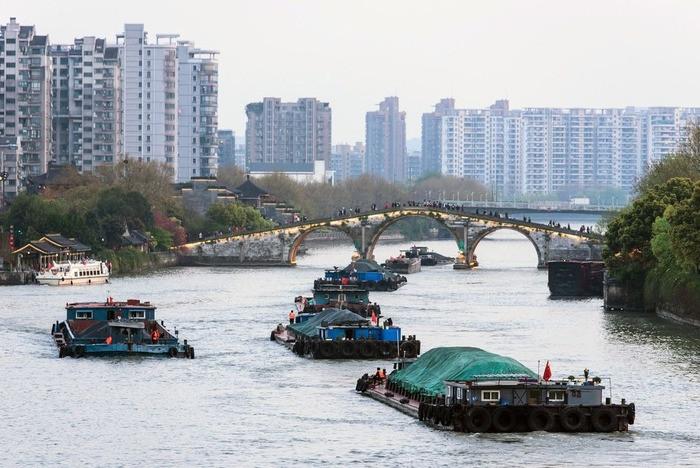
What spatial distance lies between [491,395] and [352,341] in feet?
65.7

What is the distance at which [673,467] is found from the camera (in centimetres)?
4962

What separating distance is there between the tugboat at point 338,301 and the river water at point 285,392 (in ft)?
4.54

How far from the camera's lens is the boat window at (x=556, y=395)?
5309cm

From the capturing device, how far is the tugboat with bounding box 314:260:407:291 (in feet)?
372

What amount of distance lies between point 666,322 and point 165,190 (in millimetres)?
78716

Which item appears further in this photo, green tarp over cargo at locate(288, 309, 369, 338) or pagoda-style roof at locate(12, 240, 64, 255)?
pagoda-style roof at locate(12, 240, 64, 255)

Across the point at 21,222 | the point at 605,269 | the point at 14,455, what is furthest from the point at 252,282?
the point at 14,455

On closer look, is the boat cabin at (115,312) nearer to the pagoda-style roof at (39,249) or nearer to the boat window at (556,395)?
the boat window at (556,395)

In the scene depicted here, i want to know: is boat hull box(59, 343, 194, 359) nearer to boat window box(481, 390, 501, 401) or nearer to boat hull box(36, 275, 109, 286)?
boat window box(481, 390, 501, 401)

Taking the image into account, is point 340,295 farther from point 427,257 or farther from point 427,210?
point 427,257

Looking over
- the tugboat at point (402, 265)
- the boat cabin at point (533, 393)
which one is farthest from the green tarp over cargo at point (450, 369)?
the tugboat at point (402, 265)

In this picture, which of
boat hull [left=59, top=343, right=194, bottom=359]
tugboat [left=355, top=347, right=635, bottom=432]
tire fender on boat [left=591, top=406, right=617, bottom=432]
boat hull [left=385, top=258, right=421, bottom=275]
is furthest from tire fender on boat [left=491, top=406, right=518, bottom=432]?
boat hull [left=385, top=258, right=421, bottom=275]

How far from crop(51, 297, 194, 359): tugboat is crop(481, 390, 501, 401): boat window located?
2097cm

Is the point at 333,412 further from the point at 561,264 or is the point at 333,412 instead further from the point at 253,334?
the point at 561,264
